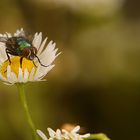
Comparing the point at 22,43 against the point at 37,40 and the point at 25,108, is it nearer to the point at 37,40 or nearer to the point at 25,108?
the point at 37,40

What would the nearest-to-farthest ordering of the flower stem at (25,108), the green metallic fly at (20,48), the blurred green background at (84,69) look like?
the flower stem at (25,108)
the green metallic fly at (20,48)
the blurred green background at (84,69)

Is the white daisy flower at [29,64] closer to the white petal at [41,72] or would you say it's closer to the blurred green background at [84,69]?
the white petal at [41,72]

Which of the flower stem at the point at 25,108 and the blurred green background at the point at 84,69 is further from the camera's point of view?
the blurred green background at the point at 84,69

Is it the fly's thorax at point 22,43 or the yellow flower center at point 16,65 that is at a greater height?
the fly's thorax at point 22,43

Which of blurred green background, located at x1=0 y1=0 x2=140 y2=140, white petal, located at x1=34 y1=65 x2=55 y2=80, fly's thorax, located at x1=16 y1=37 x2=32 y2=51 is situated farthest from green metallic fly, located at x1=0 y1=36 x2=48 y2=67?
blurred green background, located at x1=0 y1=0 x2=140 y2=140

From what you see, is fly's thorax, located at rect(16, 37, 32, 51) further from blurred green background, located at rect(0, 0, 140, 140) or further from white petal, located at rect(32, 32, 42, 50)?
blurred green background, located at rect(0, 0, 140, 140)

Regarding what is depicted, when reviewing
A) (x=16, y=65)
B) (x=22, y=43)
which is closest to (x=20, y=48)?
(x=22, y=43)

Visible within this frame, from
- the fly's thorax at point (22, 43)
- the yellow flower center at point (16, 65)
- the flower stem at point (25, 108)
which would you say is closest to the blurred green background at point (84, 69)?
the fly's thorax at point (22, 43)

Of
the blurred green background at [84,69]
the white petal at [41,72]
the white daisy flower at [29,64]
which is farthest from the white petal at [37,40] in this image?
the blurred green background at [84,69]

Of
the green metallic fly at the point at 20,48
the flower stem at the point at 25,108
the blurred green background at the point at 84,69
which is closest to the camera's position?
the flower stem at the point at 25,108
